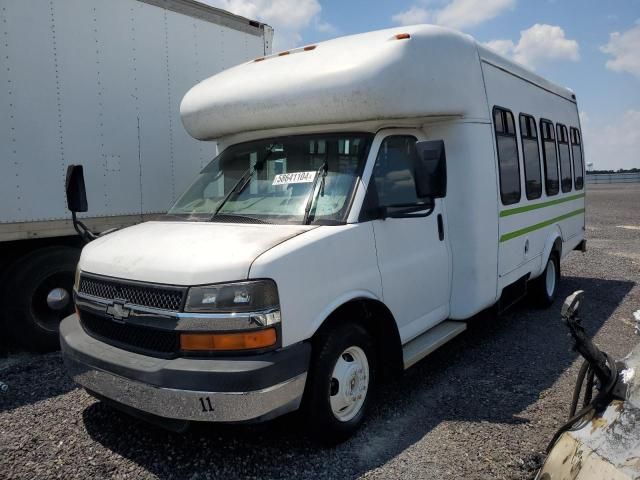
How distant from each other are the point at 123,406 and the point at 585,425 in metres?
2.57

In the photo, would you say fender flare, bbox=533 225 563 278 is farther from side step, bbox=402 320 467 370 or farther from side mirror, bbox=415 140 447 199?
side mirror, bbox=415 140 447 199

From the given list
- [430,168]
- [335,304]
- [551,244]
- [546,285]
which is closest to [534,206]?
[551,244]

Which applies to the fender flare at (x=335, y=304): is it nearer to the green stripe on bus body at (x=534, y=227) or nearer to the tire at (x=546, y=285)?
the green stripe on bus body at (x=534, y=227)

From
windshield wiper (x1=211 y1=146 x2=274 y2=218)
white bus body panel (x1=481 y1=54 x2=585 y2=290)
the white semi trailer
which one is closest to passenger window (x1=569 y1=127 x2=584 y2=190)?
white bus body panel (x1=481 y1=54 x2=585 y2=290)

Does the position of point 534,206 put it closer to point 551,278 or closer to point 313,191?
point 551,278

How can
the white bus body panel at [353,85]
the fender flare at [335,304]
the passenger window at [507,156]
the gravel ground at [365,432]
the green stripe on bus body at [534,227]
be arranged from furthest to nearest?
1. the green stripe on bus body at [534,227]
2. the passenger window at [507,156]
3. the white bus body panel at [353,85]
4. the gravel ground at [365,432]
5. the fender flare at [335,304]

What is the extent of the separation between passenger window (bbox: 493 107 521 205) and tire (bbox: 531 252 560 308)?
1700mm

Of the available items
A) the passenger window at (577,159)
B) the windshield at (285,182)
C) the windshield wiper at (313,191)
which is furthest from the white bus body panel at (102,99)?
the passenger window at (577,159)

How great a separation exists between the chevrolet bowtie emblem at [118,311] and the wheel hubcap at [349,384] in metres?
1.34

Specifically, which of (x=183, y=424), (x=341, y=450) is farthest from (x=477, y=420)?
(x=183, y=424)

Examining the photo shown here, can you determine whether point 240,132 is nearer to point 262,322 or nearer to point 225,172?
point 225,172

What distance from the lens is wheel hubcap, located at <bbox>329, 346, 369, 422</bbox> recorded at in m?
3.43

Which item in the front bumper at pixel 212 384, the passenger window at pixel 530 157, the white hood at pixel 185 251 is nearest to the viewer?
the front bumper at pixel 212 384

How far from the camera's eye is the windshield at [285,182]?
3639 mm
